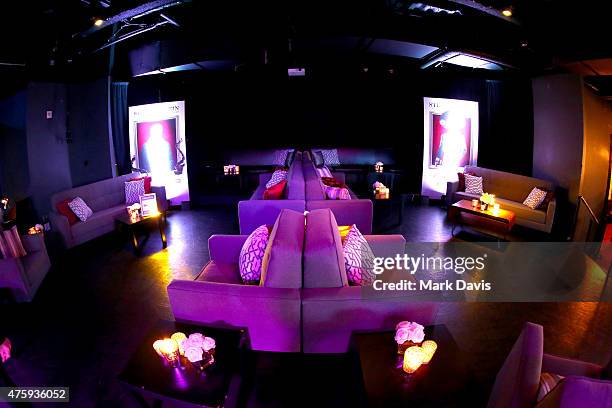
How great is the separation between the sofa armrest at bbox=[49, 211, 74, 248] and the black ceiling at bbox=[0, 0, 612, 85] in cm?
238

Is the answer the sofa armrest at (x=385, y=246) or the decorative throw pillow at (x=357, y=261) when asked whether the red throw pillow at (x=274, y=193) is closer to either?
the sofa armrest at (x=385, y=246)

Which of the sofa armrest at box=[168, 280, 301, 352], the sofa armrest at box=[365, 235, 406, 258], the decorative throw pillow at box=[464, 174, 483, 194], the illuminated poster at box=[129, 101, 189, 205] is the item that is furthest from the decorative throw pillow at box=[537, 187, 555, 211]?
the illuminated poster at box=[129, 101, 189, 205]

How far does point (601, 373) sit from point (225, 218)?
242 inches

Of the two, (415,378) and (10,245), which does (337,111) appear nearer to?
(10,245)

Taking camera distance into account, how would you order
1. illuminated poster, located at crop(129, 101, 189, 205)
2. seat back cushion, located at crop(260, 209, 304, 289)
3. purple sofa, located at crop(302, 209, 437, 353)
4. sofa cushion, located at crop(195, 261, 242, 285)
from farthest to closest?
illuminated poster, located at crop(129, 101, 189, 205), sofa cushion, located at crop(195, 261, 242, 285), seat back cushion, located at crop(260, 209, 304, 289), purple sofa, located at crop(302, 209, 437, 353)

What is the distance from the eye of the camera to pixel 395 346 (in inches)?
74.7

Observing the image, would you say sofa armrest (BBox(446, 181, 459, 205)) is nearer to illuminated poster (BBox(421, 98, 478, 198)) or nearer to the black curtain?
illuminated poster (BBox(421, 98, 478, 198))

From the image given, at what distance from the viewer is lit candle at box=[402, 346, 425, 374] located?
1.67 meters

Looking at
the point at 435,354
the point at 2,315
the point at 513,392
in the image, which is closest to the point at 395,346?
the point at 435,354

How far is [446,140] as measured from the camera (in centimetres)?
809

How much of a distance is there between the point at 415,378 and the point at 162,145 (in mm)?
7850

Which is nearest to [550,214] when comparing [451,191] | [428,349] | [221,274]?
[451,191]

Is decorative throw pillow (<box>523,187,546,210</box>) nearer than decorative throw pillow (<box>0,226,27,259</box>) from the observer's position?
No

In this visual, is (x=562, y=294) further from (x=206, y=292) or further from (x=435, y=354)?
(x=206, y=292)
